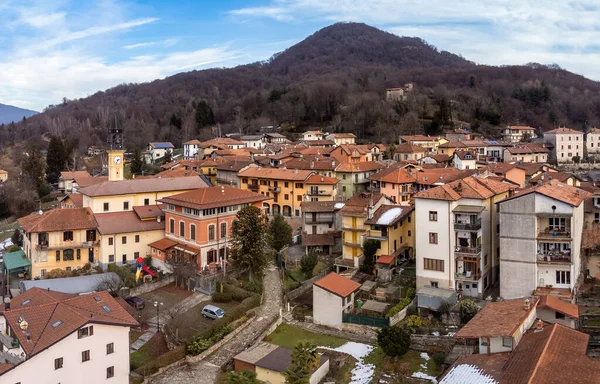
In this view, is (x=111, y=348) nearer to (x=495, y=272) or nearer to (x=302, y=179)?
(x=495, y=272)

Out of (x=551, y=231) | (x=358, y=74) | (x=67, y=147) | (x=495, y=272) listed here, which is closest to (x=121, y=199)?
(x=495, y=272)

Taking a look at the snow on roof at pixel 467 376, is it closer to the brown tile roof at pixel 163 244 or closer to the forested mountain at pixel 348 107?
the brown tile roof at pixel 163 244

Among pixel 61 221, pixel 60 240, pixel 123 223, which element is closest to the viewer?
pixel 60 240

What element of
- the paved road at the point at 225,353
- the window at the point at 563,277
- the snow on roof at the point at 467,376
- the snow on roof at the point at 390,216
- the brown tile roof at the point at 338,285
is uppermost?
the snow on roof at the point at 390,216

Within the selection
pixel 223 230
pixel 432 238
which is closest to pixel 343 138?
pixel 223 230

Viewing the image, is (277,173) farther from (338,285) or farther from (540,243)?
(540,243)

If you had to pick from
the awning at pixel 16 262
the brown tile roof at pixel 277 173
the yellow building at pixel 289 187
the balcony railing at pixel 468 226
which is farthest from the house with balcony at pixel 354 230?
the awning at pixel 16 262
